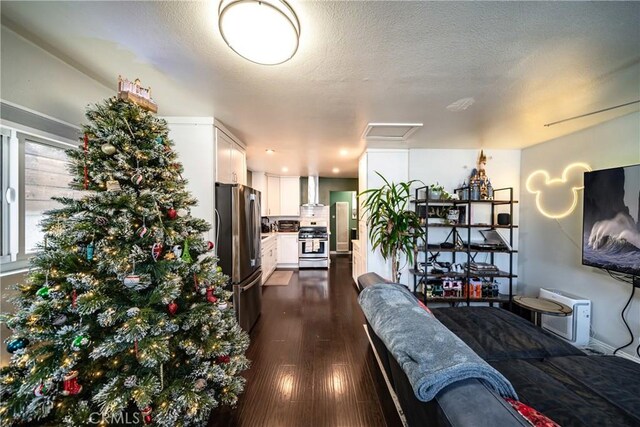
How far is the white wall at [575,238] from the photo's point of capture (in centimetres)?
211

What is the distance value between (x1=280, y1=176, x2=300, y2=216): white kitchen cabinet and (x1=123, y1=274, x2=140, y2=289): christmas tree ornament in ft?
15.4

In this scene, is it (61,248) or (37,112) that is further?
(37,112)

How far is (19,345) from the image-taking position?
0.96m

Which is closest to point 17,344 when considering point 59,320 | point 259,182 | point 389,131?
point 59,320

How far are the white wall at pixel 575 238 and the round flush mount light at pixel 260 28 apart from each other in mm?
3226

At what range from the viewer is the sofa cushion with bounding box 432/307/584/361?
1506mm

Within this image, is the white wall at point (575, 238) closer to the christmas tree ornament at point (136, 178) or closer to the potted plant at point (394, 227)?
the potted plant at point (394, 227)

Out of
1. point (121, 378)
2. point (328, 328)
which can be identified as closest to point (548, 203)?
point (328, 328)

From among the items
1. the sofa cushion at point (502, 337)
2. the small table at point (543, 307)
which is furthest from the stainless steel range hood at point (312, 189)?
the small table at point (543, 307)

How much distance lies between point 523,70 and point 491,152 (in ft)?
7.08

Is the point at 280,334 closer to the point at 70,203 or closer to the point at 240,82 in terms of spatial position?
the point at 70,203

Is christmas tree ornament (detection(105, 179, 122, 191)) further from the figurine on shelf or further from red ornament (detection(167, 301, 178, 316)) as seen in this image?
the figurine on shelf

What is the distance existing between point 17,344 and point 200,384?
808mm

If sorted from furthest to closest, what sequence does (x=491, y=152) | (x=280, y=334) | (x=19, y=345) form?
(x=491, y=152) → (x=280, y=334) → (x=19, y=345)
